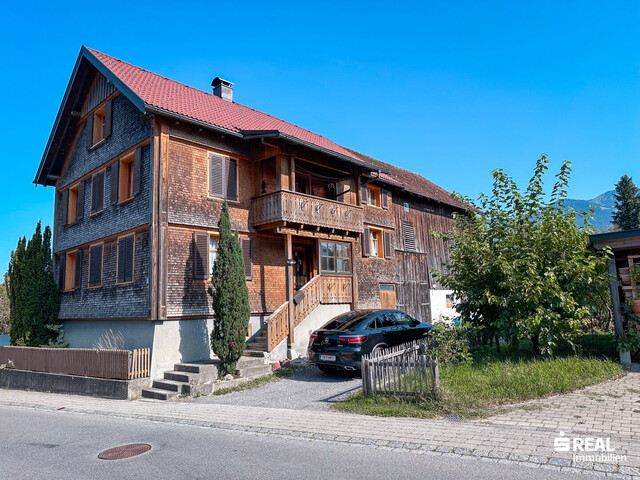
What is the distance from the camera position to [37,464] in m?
6.31

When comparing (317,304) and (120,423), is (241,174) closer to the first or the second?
(317,304)

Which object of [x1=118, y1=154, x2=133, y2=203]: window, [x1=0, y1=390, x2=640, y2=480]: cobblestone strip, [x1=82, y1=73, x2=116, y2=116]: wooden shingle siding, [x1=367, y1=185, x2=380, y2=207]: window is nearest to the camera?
[x1=0, y1=390, x2=640, y2=480]: cobblestone strip

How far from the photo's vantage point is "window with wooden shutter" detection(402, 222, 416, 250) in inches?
972

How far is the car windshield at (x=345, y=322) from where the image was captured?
1273cm

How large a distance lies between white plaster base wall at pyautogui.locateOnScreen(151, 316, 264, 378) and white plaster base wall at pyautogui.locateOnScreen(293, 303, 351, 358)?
9.30ft

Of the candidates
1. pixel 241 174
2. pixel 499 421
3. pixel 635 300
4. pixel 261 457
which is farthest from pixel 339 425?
pixel 241 174

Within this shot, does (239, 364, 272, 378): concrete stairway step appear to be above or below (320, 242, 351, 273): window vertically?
below

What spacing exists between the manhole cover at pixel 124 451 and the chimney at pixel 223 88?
57.0ft

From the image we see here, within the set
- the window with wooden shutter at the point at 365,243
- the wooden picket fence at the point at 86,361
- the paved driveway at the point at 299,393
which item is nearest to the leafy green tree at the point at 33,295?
the wooden picket fence at the point at 86,361

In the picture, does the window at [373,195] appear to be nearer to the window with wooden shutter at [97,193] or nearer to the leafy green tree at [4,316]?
the window with wooden shutter at [97,193]

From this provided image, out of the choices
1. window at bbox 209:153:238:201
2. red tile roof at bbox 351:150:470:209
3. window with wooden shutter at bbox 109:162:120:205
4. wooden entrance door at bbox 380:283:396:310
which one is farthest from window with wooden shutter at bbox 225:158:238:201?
red tile roof at bbox 351:150:470:209

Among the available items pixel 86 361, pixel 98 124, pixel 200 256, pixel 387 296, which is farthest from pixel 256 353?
pixel 98 124

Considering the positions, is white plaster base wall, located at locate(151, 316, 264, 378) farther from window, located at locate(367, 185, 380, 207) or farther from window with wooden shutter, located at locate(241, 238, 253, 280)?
window, located at locate(367, 185, 380, 207)

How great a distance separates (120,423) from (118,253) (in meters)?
8.21
